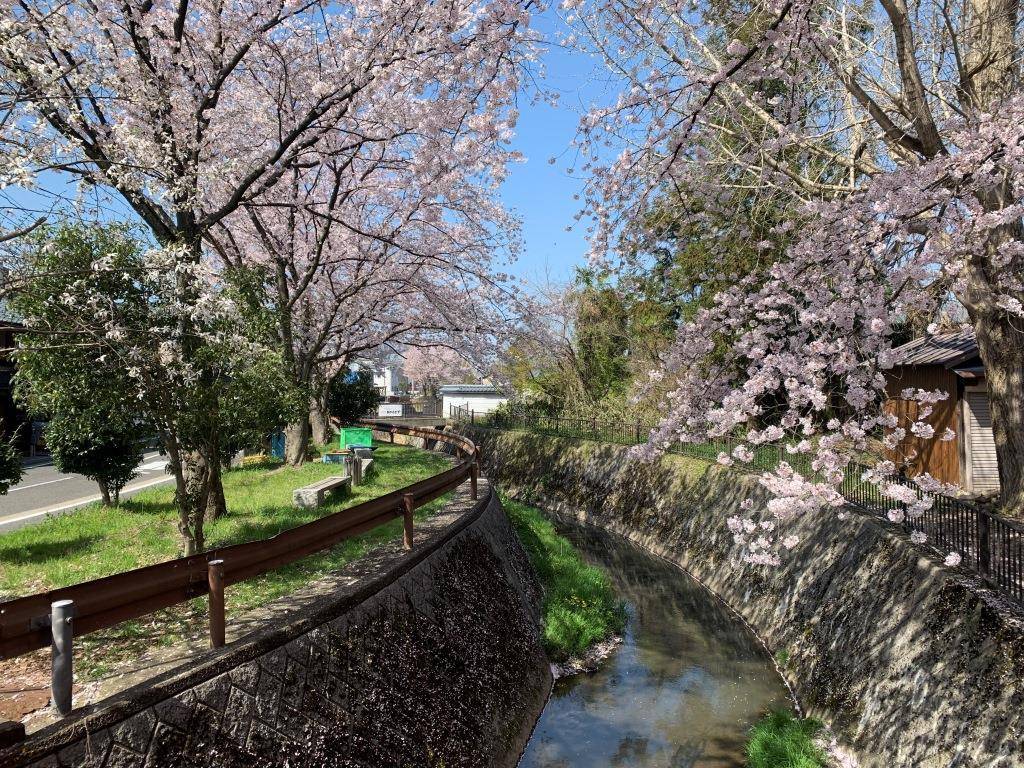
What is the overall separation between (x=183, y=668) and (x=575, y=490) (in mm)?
18841

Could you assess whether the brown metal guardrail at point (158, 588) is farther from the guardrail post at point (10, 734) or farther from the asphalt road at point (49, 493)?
the asphalt road at point (49, 493)

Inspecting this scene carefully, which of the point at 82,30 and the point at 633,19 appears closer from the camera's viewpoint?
the point at 633,19

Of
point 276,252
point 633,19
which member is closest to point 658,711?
point 633,19

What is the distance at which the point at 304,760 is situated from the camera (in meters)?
5.13

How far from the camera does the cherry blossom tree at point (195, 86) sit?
25.7 feet

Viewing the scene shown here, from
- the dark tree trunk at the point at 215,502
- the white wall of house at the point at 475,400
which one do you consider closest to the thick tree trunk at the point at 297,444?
the dark tree trunk at the point at 215,502

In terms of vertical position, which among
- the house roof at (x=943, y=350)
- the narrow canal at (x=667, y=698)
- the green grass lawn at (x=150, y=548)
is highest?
the house roof at (x=943, y=350)

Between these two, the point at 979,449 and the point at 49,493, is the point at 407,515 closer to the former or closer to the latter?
the point at 979,449

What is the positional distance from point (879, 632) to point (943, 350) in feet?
32.3

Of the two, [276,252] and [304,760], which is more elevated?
[276,252]

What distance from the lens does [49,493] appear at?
17.0 m

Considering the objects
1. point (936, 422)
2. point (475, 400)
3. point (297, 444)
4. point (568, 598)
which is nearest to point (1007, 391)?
point (936, 422)

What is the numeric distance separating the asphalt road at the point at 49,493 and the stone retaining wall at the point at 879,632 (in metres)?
12.1

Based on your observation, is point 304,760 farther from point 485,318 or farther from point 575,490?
point 575,490
